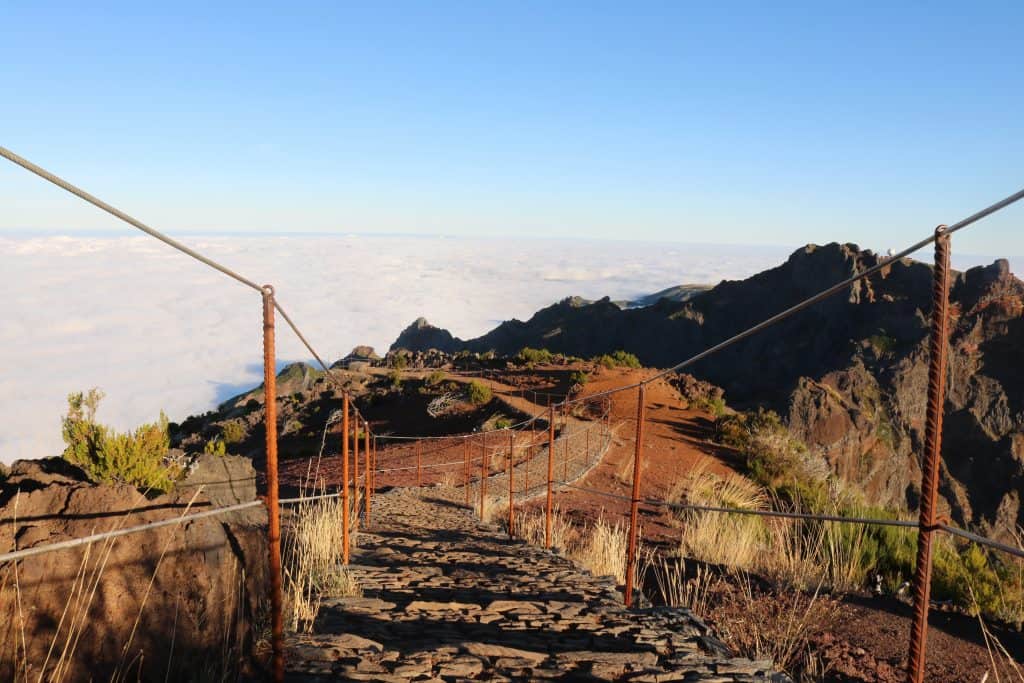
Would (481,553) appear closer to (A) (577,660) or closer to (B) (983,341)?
(A) (577,660)

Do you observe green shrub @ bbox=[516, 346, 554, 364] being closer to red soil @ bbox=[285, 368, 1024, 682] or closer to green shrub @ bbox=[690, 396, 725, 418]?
red soil @ bbox=[285, 368, 1024, 682]

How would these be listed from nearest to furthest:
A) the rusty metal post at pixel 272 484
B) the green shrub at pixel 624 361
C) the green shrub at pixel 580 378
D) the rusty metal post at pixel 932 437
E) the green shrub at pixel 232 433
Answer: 1. the rusty metal post at pixel 932 437
2. the rusty metal post at pixel 272 484
3. the green shrub at pixel 580 378
4. the green shrub at pixel 232 433
5. the green shrub at pixel 624 361

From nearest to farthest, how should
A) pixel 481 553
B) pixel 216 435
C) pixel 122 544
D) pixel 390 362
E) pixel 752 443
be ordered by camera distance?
pixel 122 544 < pixel 481 553 < pixel 752 443 < pixel 216 435 < pixel 390 362

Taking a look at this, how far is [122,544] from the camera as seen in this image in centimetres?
344

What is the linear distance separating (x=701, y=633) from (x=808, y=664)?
1.02 meters

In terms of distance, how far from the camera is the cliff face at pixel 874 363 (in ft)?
100

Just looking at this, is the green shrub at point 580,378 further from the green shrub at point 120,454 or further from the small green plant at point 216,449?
the green shrub at point 120,454

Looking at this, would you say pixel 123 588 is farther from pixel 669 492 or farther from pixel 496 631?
pixel 669 492

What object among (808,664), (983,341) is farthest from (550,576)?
(983,341)

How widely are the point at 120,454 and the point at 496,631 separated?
133 inches

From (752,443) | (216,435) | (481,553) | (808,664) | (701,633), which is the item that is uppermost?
(701,633)

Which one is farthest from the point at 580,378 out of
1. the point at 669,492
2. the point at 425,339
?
the point at 425,339

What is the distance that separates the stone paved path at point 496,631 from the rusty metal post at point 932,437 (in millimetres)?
1202

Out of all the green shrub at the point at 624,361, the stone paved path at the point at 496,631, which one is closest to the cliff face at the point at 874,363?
the green shrub at the point at 624,361
